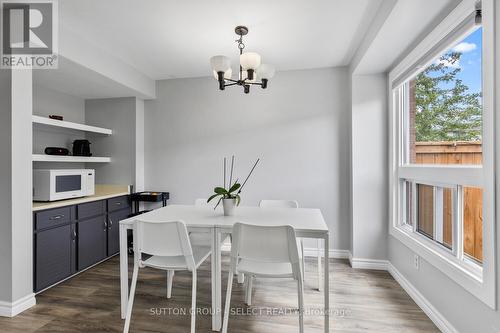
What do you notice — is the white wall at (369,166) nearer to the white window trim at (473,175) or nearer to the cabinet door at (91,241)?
the white window trim at (473,175)

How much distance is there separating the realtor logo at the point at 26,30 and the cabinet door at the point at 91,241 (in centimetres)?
170

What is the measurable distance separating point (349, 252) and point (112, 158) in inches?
140

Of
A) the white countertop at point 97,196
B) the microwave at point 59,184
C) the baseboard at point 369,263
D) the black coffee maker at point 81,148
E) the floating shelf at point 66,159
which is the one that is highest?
the black coffee maker at point 81,148

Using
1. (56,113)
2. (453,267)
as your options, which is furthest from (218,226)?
(56,113)

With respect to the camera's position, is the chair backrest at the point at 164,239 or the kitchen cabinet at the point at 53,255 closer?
the chair backrest at the point at 164,239

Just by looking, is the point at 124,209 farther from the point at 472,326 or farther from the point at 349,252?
the point at 472,326

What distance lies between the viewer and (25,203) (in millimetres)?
2246

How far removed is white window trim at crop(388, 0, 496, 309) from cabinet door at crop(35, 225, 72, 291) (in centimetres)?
336

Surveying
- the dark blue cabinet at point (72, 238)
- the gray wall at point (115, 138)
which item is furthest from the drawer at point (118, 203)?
the gray wall at point (115, 138)

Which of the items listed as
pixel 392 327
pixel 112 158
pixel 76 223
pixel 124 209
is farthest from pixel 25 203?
pixel 392 327

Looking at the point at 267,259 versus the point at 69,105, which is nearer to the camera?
the point at 267,259

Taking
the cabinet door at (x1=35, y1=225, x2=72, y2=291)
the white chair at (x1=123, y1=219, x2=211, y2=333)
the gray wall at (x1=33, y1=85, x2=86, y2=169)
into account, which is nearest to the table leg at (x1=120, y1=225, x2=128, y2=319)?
the white chair at (x1=123, y1=219, x2=211, y2=333)

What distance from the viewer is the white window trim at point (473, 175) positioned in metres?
1.39

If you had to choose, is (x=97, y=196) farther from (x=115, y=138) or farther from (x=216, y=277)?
(x=216, y=277)
